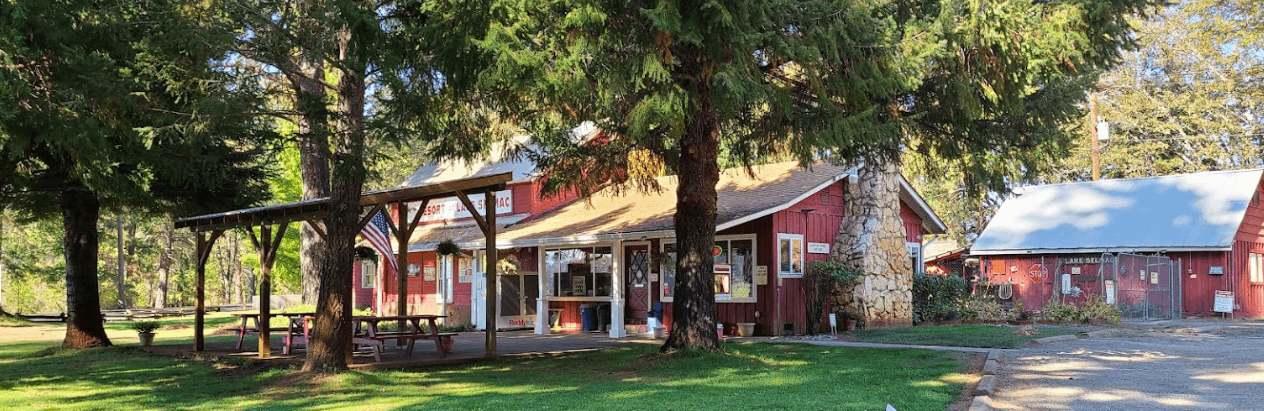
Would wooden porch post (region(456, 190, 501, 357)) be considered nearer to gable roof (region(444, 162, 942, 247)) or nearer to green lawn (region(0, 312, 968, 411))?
green lawn (region(0, 312, 968, 411))

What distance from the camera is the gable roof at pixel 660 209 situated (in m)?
19.9

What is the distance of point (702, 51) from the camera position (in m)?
11.4

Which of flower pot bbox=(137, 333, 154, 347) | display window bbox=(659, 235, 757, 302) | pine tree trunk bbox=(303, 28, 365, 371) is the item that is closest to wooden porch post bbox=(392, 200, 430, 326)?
pine tree trunk bbox=(303, 28, 365, 371)

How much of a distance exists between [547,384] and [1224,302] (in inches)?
854

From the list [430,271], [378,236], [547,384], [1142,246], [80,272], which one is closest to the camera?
[547,384]

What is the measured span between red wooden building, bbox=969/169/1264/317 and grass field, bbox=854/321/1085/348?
816 centimetres

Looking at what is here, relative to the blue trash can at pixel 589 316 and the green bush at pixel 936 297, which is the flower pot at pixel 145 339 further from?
the green bush at pixel 936 297

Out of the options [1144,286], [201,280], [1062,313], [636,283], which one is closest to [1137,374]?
[636,283]

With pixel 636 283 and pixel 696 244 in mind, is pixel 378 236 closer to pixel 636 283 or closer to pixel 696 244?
pixel 696 244

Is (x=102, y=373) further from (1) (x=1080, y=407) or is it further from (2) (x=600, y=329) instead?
(1) (x=1080, y=407)

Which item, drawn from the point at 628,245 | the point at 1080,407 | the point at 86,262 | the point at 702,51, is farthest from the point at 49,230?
the point at 1080,407

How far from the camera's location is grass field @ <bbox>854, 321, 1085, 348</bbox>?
54.6 feet

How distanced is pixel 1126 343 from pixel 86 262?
18.1 m

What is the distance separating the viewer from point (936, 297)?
2427cm
